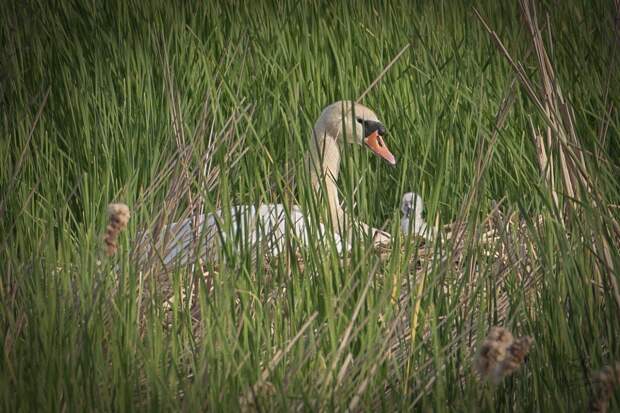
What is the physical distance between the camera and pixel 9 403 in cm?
206

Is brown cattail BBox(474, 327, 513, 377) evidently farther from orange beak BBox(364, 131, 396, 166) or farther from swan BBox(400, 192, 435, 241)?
orange beak BBox(364, 131, 396, 166)

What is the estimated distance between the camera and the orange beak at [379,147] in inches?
150

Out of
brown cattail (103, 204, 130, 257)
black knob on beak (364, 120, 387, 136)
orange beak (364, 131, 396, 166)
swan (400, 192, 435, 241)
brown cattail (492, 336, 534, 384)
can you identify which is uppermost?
black knob on beak (364, 120, 387, 136)

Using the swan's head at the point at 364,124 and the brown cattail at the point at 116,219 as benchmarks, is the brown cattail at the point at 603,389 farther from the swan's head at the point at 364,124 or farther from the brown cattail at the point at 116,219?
the swan's head at the point at 364,124

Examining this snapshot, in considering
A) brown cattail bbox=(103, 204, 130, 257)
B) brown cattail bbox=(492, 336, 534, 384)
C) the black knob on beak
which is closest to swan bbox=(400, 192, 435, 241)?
the black knob on beak

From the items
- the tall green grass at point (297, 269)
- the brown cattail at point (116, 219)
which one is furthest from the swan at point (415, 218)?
the brown cattail at point (116, 219)

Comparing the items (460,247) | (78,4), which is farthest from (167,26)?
(460,247)

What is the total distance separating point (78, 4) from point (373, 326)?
9.23 feet

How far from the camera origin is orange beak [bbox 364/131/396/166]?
3.80 metres

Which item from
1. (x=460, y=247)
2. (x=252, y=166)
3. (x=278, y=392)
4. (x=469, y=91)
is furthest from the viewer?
(x=469, y=91)

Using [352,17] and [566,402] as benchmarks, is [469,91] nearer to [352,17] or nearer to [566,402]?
[352,17]

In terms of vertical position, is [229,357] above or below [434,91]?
below

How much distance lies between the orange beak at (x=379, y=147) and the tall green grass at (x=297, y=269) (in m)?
0.12

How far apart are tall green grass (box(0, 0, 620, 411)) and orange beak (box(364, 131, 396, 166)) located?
119 millimetres
